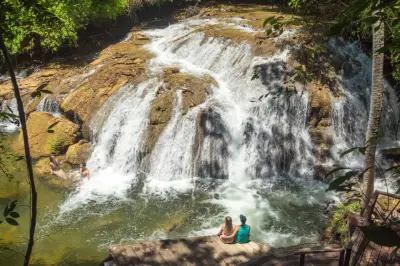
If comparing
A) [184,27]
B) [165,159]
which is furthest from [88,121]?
[184,27]

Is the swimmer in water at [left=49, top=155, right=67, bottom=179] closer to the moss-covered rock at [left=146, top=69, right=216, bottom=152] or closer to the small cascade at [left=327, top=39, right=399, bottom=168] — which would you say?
the moss-covered rock at [left=146, top=69, right=216, bottom=152]

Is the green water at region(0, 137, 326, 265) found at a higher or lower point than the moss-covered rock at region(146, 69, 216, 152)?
lower

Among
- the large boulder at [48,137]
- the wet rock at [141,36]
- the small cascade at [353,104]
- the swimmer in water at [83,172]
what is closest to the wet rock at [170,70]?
the large boulder at [48,137]

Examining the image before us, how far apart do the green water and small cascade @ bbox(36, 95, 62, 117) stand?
406 cm

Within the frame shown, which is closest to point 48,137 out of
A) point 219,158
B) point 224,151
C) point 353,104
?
point 219,158

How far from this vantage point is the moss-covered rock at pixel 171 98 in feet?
40.1

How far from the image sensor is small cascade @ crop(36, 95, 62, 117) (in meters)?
14.2

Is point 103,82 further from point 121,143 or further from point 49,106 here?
point 121,143

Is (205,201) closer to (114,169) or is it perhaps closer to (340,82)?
(114,169)

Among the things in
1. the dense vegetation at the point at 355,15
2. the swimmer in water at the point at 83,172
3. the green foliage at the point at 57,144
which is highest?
the dense vegetation at the point at 355,15

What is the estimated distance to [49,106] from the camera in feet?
47.2

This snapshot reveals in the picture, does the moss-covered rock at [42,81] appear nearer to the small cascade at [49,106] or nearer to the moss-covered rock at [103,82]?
the small cascade at [49,106]

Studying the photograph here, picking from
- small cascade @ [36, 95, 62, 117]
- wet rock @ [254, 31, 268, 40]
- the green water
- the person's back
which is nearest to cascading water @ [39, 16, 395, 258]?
the green water

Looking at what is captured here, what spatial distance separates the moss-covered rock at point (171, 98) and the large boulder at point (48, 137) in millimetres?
3115
